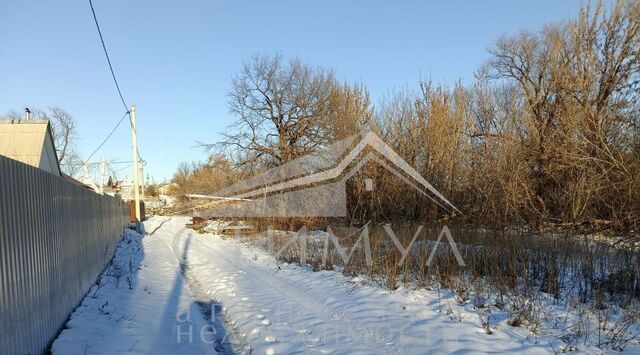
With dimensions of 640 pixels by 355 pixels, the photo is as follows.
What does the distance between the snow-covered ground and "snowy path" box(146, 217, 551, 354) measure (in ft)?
0.04

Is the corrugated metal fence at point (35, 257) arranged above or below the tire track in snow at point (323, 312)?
above

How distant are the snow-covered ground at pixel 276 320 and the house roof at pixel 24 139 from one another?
51.5 ft

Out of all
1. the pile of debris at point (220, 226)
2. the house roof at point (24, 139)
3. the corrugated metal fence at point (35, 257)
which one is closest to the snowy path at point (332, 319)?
the corrugated metal fence at point (35, 257)

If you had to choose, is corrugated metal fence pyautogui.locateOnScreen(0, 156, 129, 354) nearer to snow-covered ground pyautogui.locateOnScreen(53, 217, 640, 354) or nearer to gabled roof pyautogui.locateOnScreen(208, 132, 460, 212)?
snow-covered ground pyautogui.locateOnScreen(53, 217, 640, 354)

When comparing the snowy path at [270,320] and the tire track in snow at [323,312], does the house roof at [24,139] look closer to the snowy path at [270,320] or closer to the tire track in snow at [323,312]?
the snowy path at [270,320]

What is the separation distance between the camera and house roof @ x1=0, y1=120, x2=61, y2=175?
20.9 meters

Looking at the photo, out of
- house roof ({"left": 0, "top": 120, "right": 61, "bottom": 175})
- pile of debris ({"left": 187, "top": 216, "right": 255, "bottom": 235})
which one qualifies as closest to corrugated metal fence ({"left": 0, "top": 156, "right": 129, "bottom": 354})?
pile of debris ({"left": 187, "top": 216, "right": 255, "bottom": 235})

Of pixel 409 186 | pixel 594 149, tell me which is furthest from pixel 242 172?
pixel 594 149

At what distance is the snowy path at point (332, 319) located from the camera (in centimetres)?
464

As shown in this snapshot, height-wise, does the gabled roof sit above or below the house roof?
below

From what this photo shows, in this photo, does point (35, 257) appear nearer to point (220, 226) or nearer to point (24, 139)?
point (220, 226)

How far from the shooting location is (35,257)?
3859 mm

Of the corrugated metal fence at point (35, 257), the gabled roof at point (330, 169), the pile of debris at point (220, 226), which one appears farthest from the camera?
the pile of debris at point (220, 226)

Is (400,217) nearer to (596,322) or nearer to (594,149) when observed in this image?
(594,149)
